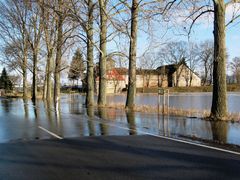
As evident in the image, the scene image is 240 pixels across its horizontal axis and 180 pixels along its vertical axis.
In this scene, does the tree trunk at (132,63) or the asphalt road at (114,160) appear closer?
the asphalt road at (114,160)

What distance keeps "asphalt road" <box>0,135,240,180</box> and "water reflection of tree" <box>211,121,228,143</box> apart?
146 cm

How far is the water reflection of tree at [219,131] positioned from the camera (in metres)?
9.91

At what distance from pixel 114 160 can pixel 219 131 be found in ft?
17.7

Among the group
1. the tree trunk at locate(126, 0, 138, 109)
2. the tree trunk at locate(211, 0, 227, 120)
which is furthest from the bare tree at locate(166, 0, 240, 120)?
the tree trunk at locate(126, 0, 138, 109)

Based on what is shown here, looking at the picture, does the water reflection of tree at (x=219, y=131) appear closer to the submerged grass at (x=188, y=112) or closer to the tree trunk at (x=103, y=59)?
the submerged grass at (x=188, y=112)

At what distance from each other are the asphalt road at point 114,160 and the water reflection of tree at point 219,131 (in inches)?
57.4

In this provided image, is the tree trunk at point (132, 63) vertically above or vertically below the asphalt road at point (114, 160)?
above

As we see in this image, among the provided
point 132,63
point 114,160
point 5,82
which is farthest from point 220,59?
point 5,82

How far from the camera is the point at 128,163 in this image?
700 cm

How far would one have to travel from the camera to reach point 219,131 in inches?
450

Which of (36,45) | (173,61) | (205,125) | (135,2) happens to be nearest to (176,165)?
(205,125)

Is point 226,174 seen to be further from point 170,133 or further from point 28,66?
point 28,66

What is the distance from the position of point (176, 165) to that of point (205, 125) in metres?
6.66

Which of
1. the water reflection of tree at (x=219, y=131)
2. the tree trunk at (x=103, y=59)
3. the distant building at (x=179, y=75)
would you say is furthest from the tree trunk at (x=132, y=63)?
the distant building at (x=179, y=75)
